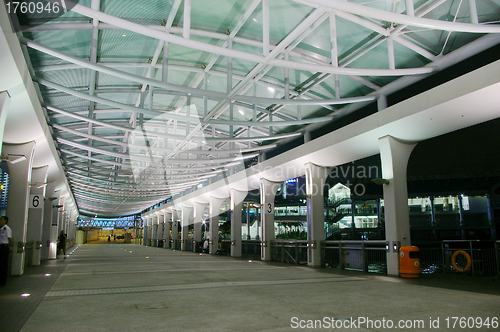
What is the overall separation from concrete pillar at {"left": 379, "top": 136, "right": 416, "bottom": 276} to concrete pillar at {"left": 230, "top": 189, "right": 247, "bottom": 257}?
13.0 m

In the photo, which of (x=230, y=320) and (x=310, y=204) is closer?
(x=230, y=320)

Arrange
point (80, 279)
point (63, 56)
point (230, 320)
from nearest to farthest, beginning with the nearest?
point (230, 320) < point (63, 56) < point (80, 279)

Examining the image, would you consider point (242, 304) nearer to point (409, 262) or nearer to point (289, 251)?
point (409, 262)

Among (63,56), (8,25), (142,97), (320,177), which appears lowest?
(320,177)

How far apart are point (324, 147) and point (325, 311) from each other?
8734 mm

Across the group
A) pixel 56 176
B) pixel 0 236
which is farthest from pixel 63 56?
pixel 56 176

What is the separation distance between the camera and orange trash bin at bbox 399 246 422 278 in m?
10.6

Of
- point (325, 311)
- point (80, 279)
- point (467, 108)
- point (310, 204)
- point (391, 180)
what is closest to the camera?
point (325, 311)

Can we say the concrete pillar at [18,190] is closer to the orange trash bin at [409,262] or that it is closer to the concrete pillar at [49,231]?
the concrete pillar at [49,231]

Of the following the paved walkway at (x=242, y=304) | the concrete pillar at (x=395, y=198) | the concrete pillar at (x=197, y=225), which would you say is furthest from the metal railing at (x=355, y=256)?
the concrete pillar at (x=197, y=225)

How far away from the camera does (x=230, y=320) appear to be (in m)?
5.12

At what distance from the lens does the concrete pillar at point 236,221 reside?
2325cm

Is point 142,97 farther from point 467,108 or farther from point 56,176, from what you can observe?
point 467,108

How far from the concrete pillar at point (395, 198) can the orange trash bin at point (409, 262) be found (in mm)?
284
